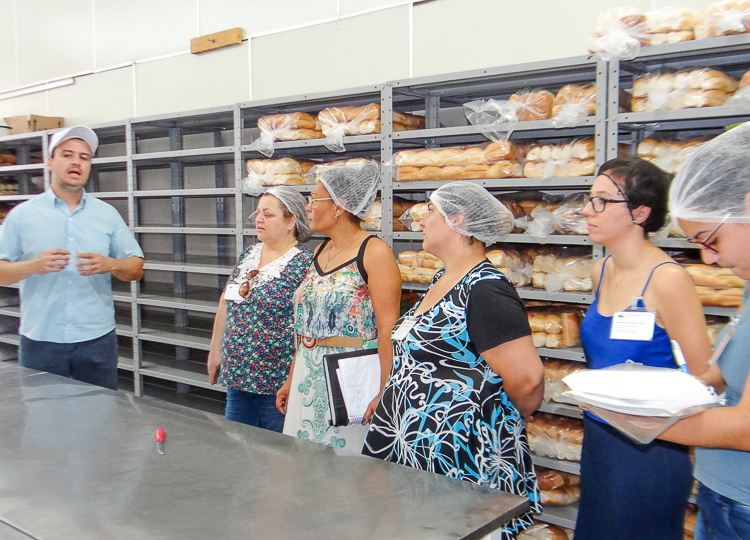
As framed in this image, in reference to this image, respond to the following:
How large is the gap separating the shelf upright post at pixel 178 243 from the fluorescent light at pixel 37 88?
1.81 meters

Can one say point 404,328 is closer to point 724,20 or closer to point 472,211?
point 472,211

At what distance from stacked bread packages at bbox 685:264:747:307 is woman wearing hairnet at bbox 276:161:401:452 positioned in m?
1.21

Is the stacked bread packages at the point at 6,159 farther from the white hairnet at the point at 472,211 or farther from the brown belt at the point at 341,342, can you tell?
the white hairnet at the point at 472,211

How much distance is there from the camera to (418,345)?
1890 millimetres

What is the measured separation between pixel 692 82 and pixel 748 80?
19 centimetres

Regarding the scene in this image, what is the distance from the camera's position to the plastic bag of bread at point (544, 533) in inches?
112

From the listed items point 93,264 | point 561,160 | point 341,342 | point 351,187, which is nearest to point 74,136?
point 93,264

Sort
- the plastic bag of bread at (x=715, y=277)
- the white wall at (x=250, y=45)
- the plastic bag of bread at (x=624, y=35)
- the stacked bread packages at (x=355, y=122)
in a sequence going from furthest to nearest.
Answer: the white wall at (x=250, y=45), the stacked bread packages at (x=355, y=122), the plastic bag of bread at (x=624, y=35), the plastic bag of bread at (x=715, y=277)

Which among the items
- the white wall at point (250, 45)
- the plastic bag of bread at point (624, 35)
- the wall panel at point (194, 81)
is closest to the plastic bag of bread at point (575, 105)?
the plastic bag of bread at point (624, 35)

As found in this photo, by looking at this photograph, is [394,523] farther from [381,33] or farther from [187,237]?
[187,237]

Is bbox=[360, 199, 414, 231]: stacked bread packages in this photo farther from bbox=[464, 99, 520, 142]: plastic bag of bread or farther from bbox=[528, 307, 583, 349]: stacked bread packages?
bbox=[528, 307, 583, 349]: stacked bread packages

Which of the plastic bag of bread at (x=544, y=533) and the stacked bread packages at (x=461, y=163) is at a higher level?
the stacked bread packages at (x=461, y=163)

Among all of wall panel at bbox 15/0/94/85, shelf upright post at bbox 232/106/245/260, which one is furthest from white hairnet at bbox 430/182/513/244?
wall panel at bbox 15/0/94/85

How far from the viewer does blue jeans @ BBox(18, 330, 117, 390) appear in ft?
9.74
